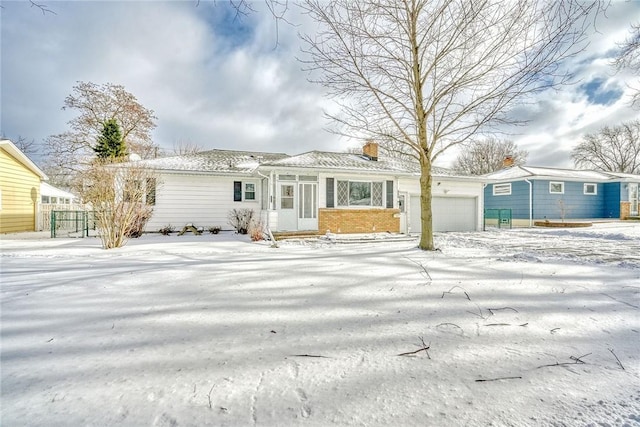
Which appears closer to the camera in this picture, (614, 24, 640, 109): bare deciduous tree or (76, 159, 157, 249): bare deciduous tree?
(614, 24, 640, 109): bare deciduous tree

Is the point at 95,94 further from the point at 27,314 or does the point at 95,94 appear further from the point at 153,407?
the point at 153,407

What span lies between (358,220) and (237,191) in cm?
662

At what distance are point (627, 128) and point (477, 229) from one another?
2957 cm

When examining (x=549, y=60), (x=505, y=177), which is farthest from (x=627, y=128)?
(x=549, y=60)

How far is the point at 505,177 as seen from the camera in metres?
21.4

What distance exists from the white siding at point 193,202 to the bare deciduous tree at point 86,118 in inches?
386

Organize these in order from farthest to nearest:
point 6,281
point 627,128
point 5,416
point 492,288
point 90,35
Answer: point 627,128, point 90,35, point 6,281, point 492,288, point 5,416

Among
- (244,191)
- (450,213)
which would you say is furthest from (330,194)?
(450,213)

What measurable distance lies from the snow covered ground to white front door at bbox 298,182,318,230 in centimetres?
Answer: 872

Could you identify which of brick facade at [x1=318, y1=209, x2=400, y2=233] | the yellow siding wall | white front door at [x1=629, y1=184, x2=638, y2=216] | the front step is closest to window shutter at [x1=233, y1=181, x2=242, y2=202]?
the front step

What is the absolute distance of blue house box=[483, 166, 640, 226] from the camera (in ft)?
65.4

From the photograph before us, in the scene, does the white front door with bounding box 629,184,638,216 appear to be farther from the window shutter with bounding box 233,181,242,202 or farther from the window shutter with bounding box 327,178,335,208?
the window shutter with bounding box 233,181,242,202

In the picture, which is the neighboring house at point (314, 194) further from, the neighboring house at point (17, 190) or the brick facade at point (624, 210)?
the brick facade at point (624, 210)

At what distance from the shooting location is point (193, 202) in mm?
14711
